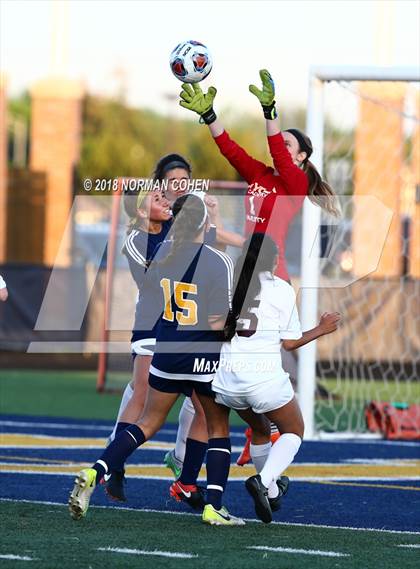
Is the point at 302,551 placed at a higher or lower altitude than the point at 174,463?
higher

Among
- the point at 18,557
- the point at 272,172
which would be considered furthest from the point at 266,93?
the point at 18,557

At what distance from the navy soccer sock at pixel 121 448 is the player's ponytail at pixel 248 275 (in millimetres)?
810

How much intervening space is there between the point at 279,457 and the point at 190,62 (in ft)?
8.11

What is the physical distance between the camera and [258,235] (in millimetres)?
7246

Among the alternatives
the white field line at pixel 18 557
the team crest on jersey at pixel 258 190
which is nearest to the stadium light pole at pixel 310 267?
the team crest on jersey at pixel 258 190

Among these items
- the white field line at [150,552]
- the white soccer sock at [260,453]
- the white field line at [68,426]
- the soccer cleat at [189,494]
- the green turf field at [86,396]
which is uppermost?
the white soccer sock at [260,453]

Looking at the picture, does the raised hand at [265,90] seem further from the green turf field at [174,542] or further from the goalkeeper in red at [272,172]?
the green turf field at [174,542]

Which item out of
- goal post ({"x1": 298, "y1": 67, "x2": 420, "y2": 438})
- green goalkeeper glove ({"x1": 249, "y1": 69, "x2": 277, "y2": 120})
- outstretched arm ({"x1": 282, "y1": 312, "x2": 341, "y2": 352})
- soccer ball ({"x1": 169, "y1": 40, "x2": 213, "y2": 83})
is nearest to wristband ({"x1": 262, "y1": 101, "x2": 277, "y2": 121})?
green goalkeeper glove ({"x1": 249, "y1": 69, "x2": 277, "y2": 120})

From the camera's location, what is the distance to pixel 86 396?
15492 mm

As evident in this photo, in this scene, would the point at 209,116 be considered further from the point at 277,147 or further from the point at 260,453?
the point at 260,453

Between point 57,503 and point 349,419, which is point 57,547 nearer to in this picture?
point 57,503

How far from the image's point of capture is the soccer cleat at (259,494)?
673 centimetres

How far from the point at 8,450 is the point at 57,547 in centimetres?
426

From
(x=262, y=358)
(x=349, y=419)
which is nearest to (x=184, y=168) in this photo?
(x=262, y=358)
